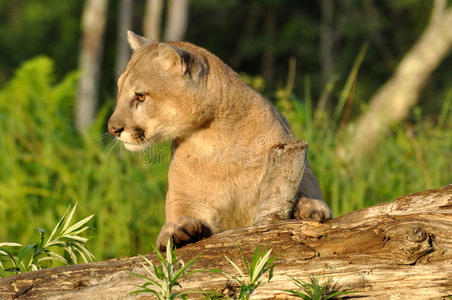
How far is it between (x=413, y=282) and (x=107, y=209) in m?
3.95

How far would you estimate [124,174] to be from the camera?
648 centimetres

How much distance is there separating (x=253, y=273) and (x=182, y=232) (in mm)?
761

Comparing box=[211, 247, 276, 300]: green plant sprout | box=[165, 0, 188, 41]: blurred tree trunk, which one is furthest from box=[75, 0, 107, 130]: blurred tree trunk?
box=[211, 247, 276, 300]: green plant sprout

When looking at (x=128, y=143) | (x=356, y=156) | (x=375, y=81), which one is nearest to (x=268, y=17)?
(x=375, y=81)

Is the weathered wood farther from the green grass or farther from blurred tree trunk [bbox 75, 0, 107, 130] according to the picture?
blurred tree trunk [bbox 75, 0, 107, 130]

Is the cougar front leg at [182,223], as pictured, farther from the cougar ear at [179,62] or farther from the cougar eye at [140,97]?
the cougar ear at [179,62]

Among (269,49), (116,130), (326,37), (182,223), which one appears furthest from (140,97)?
(269,49)

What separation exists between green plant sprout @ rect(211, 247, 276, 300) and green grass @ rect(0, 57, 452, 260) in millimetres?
2297

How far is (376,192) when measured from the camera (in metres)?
5.61

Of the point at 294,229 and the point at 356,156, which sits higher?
the point at 294,229

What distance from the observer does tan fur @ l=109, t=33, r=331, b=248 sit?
3.49 m

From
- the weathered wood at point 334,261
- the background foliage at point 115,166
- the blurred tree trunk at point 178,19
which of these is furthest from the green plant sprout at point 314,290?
the blurred tree trunk at point 178,19

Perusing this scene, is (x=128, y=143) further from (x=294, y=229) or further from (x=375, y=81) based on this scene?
(x=375, y=81)

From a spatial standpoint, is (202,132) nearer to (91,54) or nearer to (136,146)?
(136,146)
